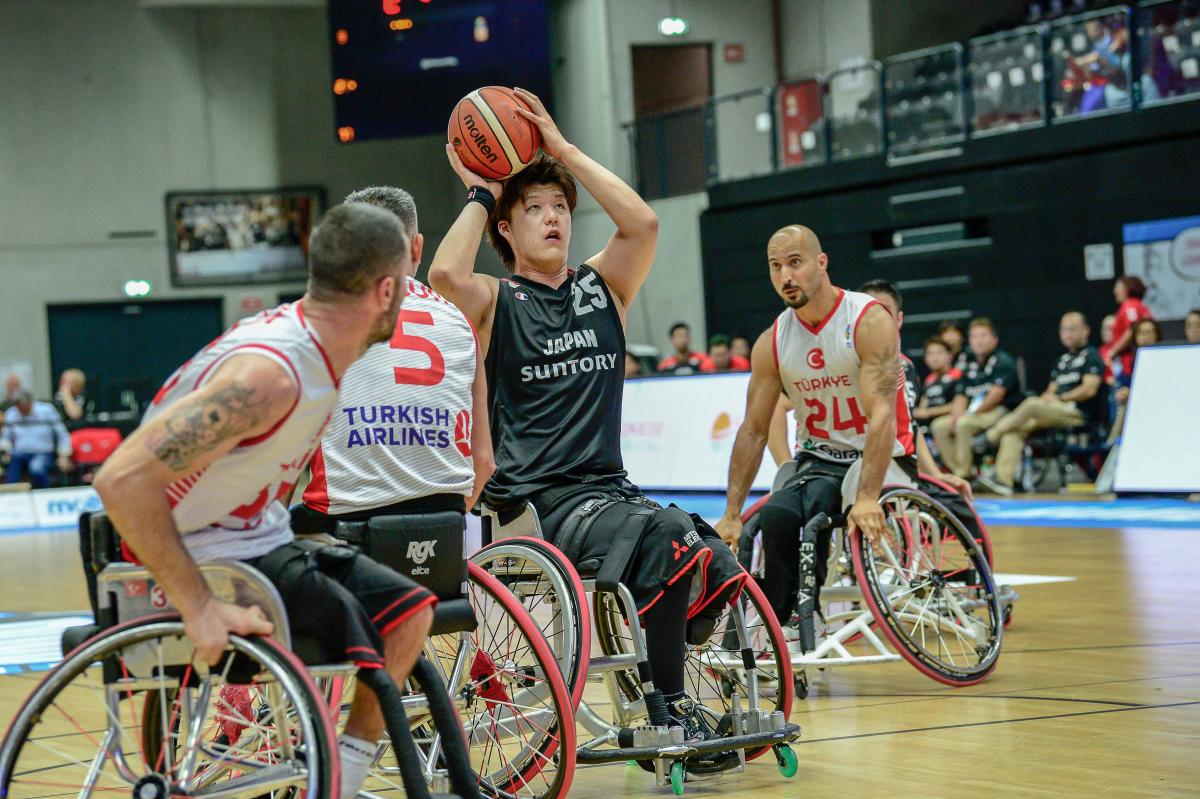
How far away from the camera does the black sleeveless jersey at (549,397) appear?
13.9 feet

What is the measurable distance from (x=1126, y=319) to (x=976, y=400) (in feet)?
4.92

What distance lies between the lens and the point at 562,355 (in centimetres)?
428

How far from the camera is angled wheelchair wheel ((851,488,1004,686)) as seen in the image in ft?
17.2

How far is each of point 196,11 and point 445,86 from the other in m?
6.89

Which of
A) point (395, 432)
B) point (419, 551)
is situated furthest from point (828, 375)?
point (419, 551)

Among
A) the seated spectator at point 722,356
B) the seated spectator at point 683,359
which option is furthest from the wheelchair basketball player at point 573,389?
the seated spectator at point 683,359

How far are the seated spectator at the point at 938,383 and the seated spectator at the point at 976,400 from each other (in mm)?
78

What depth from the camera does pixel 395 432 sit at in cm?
361

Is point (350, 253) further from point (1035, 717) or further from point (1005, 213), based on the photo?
point (1005, 213)

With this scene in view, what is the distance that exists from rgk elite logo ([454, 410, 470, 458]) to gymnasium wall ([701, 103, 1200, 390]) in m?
11.9

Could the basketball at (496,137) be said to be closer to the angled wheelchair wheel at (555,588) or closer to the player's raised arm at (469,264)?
the player's raised arm at (469,264)

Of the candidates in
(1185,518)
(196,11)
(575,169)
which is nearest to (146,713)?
(575,169)

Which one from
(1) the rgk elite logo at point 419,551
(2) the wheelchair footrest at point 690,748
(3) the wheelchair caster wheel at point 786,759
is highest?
(1) the rgk elite logo at point 419,551

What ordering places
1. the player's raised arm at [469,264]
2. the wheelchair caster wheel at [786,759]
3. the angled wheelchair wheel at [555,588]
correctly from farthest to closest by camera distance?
the player's raised arm at [469,264] → the wheelchair caster wheel at [786,759] → the angled wheelchair wheel at [555,588]
